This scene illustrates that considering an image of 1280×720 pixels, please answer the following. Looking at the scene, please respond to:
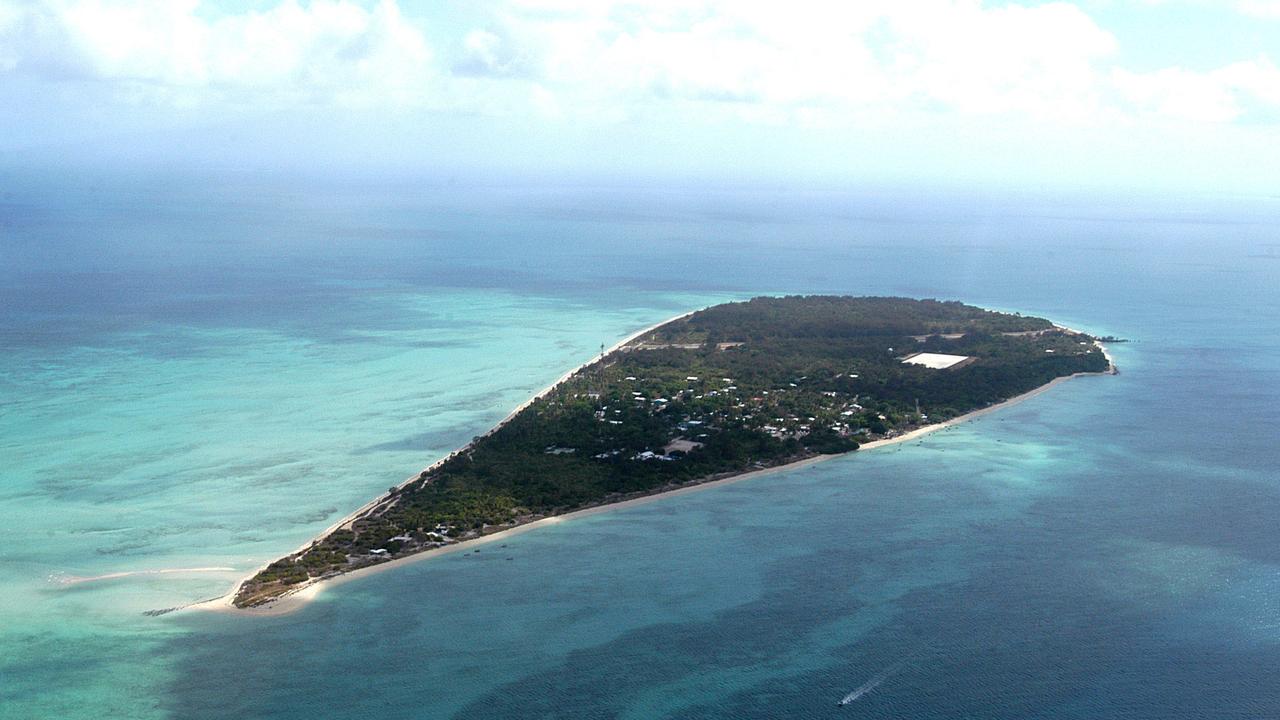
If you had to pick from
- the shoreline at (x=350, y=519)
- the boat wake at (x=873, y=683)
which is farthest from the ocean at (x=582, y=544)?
the shoreline at (x=350, y=519)

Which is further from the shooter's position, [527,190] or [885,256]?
[527,190]

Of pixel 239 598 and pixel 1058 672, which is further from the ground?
pixel 239 598

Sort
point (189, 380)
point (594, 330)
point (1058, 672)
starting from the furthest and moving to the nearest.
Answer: point (594, 330) < point (189, 380) < point (1058, 672)

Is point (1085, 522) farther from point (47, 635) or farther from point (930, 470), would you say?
point (47, 635)

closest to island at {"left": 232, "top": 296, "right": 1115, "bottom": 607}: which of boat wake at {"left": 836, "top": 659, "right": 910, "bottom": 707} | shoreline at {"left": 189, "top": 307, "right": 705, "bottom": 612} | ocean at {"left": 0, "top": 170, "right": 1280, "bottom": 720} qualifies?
shoreline at {"left": 189, "top": 307, "right": 705, "bottom": 612}

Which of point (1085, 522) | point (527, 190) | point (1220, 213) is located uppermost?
point (527, 190)

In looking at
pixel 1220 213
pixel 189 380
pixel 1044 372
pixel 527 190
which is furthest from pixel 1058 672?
pixel 527 190

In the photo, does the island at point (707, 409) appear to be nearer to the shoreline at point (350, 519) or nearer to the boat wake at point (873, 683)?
the shoreline at point (350, 519)

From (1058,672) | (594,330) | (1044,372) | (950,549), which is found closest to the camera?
(1058,672)
